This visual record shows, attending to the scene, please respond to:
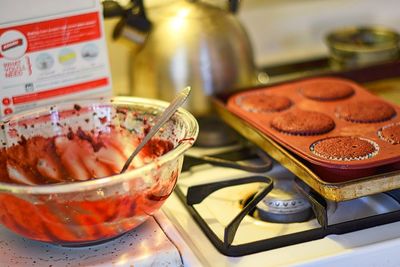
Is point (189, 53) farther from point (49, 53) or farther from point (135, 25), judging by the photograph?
point (49, 53)

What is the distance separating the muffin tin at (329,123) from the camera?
809mm

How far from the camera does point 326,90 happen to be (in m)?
1.04

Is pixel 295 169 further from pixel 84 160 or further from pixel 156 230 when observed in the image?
pixel 84 160

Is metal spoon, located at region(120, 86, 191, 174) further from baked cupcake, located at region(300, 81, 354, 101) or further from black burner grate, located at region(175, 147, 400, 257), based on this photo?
baked cupcake, located at region(300, 81, 354, 101)

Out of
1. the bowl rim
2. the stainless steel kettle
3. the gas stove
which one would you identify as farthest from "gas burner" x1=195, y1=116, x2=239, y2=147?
the bowl rim

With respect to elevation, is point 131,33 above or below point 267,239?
above

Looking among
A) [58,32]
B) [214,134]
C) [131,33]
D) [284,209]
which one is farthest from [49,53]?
[284,209]

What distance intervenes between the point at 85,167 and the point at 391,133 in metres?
0.43

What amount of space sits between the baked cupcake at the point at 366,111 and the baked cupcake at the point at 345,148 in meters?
0.08

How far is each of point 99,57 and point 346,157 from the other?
40cm

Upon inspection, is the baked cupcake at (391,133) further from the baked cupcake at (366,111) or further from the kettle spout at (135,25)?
the kettle spout at (135,25)

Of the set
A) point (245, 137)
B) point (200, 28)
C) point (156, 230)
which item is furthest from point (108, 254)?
point (200, 28)

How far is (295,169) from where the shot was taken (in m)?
0.83

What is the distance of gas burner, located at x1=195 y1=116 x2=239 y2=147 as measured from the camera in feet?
3.49
